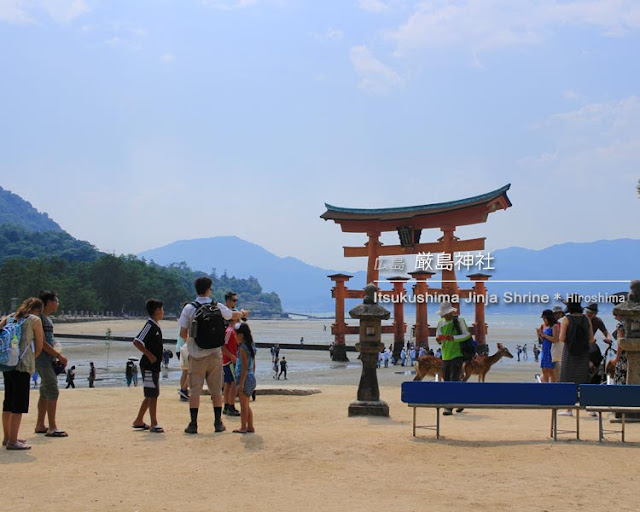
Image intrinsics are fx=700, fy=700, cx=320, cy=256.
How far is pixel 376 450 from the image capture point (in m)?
6.87

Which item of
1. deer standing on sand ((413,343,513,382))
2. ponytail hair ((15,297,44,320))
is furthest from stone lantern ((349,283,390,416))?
ponytail hair ((15,297,44,320))

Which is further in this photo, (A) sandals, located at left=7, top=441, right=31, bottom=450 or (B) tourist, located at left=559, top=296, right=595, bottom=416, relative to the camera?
(B) tourist, located at left=559, top=296, right=595, bottom=416

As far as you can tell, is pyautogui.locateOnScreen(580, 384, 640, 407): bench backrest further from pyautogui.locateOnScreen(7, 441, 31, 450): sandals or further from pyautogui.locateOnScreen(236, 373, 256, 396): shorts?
pyautogui.locateOnScreen(7, 441, 31, 450): sandals

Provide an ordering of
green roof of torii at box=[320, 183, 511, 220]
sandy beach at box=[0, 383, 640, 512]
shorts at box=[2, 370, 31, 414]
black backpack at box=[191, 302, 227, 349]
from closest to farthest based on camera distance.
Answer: sandy beach at box=[0, 383, 640, 512]
shorts at box=[2, 370, 31, 414]
black backpack at box=[191, 302, 227, 349]
green roof of torii at box=[320, 183, 511, 220]

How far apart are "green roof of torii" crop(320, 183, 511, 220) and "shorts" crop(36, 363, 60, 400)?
90.9 ft

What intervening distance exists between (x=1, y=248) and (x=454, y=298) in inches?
5714

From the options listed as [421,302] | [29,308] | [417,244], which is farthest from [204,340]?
[417,244]

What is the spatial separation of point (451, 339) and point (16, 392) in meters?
5.82

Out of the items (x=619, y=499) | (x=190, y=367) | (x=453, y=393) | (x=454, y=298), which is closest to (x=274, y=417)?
(x=190, y=367)

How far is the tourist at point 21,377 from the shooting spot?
6742 millimetres

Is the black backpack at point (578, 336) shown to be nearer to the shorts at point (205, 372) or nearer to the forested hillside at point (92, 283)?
the shorts at point (205, 372)

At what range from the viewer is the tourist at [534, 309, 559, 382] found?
10.6 m

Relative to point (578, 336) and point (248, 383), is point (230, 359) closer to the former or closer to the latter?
→ point (248, 383)

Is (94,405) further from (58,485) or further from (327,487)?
(327,487)
